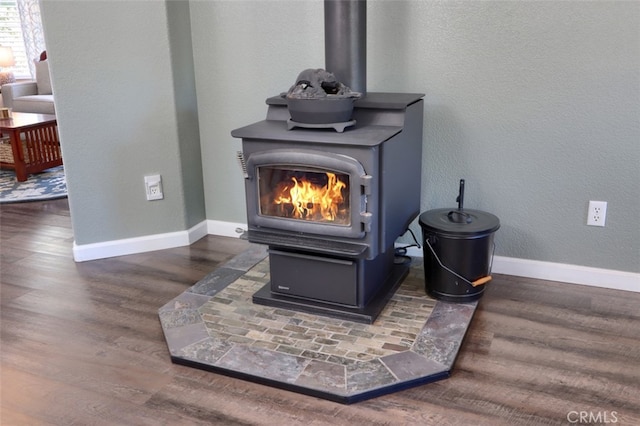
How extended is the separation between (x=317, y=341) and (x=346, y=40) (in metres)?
1.22

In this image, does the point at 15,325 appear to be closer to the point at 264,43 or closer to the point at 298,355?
the point at 298,355

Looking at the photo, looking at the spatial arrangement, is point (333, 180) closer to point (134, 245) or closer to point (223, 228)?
point (223, 228)

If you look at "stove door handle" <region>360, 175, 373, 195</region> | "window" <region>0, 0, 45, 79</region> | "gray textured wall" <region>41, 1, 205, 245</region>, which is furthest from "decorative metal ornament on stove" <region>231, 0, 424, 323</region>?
"window" <region>0, 0, 45, 79</region>

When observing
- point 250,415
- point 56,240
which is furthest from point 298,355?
point 56,240

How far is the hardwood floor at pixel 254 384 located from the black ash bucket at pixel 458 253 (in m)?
0.14

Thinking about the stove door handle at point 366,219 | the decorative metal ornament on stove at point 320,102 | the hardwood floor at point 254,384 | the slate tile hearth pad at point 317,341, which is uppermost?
the decorative metal ornament on stove at point 320,102

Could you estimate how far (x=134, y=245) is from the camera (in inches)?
122

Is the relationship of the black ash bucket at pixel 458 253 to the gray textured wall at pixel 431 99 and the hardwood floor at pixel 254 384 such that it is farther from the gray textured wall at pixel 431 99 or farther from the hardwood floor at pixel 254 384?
the gray textured wall at pixel 431 99

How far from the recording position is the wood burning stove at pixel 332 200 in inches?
83.6

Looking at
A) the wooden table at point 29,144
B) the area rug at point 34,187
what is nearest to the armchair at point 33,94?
the wooden table at point 29,144

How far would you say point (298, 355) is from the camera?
6.82 ft

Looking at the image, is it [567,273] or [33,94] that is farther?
[33,94]

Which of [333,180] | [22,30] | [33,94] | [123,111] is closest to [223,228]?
[123,111]

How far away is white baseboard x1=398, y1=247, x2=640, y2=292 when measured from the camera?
2.57 meters
